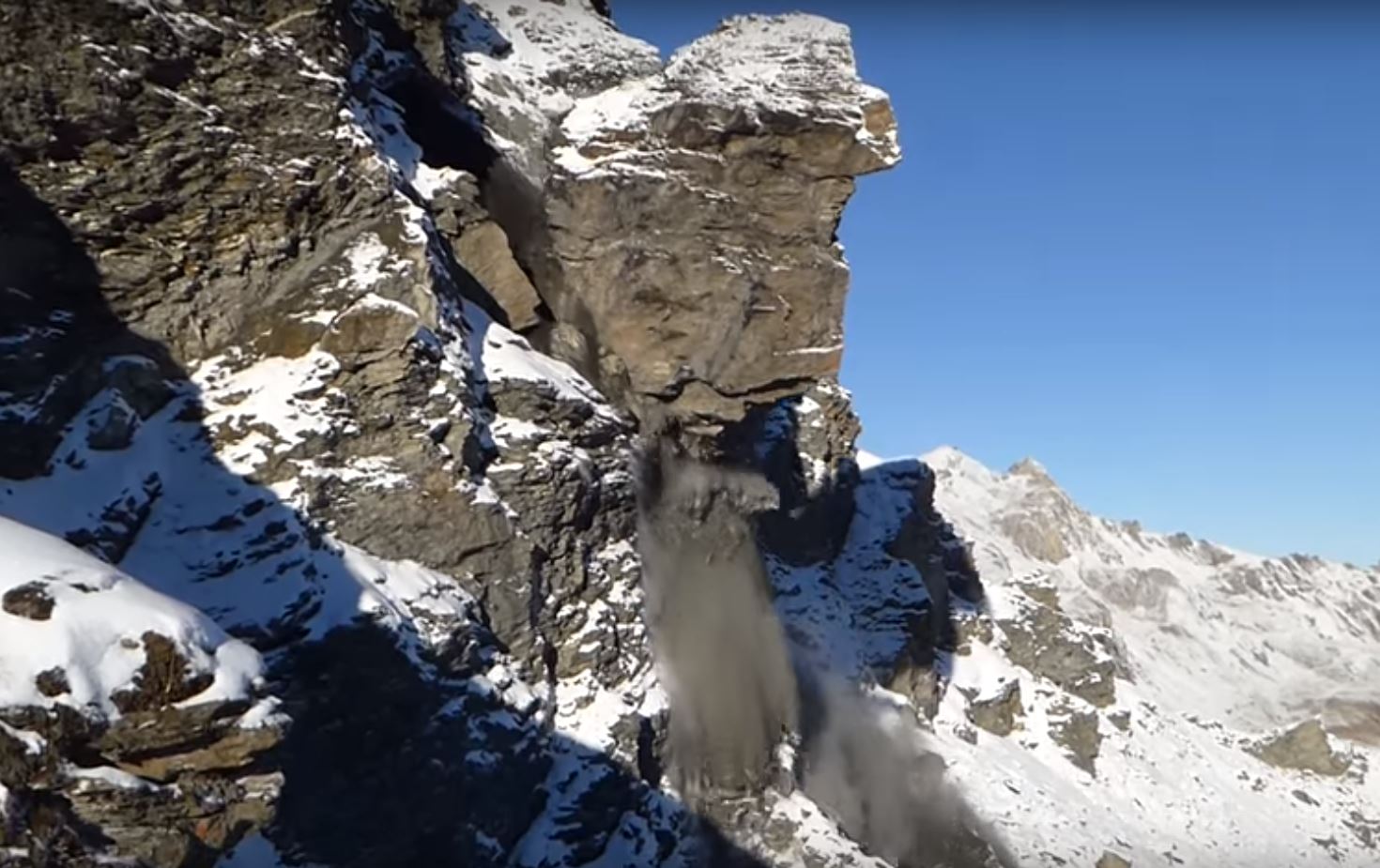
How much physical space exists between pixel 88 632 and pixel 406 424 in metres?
16.5

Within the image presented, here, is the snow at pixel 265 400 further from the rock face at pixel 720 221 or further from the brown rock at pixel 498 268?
the rock face at pixel 720 221

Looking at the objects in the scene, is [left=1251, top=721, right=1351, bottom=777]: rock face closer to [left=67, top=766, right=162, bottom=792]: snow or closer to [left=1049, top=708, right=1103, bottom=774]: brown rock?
[left=1049, top=708, right=1103, bottom=774]: brown rock

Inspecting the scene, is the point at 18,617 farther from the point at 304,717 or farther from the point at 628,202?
the point at 628,202

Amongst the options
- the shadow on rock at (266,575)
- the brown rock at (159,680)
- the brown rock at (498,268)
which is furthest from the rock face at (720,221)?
the brown rock at (159,680)

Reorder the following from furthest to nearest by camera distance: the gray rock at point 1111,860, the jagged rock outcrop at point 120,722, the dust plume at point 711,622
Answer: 1. the gray rock at point 1111,860
2. the dust plume at point 711,622
3. the jagged rock outcrop at point 120,722

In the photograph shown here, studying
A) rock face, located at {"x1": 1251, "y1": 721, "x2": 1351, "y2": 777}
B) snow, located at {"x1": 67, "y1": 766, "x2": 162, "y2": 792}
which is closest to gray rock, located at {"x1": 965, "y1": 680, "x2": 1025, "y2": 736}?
rock face, located at {"x1": 1251, "y1": 721, "x2": 1351, "y2": 777}

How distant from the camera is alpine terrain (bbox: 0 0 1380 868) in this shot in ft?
49.2

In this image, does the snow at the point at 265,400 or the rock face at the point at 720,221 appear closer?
the snow at the point at 265,400

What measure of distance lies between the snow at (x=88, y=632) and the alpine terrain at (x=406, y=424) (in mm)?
49

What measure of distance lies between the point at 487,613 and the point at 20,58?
1585cm

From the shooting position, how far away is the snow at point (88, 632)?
43.5ft

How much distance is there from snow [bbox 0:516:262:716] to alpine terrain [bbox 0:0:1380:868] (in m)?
0.05

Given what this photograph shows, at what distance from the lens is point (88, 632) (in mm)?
13742

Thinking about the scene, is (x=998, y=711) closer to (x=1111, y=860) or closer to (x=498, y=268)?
(x=1111, y=860)
